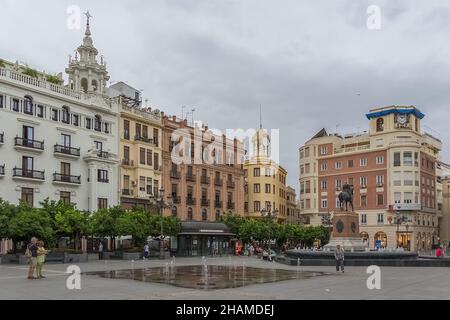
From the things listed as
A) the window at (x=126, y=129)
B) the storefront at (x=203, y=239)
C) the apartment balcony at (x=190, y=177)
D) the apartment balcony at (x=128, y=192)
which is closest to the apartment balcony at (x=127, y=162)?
the window at (x=126, y=129)

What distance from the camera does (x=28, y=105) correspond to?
2030 inches

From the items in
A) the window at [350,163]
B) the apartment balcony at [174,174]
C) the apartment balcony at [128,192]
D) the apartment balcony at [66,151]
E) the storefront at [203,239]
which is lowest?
the storefront at [203,239]

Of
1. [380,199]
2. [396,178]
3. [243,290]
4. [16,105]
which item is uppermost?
[16,105]

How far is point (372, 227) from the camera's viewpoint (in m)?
85.1

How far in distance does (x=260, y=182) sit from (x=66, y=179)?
136 ft

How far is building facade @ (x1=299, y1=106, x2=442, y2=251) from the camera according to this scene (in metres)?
82.6

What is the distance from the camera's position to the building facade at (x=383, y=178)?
8262 cm

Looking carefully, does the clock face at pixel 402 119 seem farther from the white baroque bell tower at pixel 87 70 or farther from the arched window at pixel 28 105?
the arched window at pixel 28 105

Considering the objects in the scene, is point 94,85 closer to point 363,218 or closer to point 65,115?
point 65,115

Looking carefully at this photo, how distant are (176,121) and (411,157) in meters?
36.1

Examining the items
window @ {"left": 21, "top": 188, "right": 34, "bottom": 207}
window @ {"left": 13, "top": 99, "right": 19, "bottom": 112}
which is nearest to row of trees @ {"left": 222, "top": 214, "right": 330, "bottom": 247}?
window @ {"left": 21, "top": 188, "right": 34, "bottom": 207}

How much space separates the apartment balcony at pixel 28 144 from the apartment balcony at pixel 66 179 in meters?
2.99

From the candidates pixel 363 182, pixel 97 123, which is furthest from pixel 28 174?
pixel 363 182

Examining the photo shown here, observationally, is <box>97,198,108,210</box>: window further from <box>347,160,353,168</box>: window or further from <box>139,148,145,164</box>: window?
<box>347,160,353,168</box>: window
